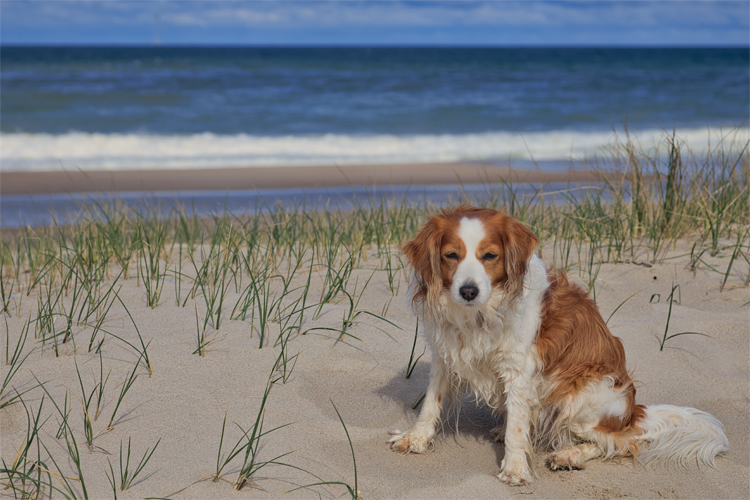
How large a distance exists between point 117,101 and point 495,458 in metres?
22.5

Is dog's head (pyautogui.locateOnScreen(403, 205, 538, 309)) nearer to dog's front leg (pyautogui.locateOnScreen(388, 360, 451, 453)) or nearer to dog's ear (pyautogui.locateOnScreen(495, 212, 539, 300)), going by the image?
dog's ear (pyautogui.locateOnScreen(495, 212, 539, 300))

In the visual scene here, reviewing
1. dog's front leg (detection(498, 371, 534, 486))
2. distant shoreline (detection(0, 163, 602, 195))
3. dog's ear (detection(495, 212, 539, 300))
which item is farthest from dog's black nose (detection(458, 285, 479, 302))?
distant shoreline (detection(0, 163, 602, 195))

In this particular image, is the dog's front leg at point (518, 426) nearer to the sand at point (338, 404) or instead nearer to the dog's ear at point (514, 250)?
the sand at point (338, 404)

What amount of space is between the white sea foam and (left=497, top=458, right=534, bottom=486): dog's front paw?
12.0 meters

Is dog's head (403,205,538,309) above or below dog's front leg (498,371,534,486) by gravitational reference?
above

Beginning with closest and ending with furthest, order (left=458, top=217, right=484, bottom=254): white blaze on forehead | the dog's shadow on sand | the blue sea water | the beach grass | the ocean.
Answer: (left=458, top=217, right=484, bottom=254): white blaze on forehead → the beach grass → the dog's shadow on sand → the ocean → the blue sea water

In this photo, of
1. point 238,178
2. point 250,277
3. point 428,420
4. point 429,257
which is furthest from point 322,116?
point 429,257

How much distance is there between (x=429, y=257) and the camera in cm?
260

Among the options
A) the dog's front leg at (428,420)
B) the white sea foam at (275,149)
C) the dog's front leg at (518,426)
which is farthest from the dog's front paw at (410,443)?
the white sea foam at (275,149)

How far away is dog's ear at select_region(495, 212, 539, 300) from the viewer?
2582 millimetres

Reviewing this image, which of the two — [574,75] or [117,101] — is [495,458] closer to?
[117,101]

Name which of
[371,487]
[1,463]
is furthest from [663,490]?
[1,463]

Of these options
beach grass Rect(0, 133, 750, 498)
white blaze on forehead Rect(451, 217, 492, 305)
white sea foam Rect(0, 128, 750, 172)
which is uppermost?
white sea foam Rect(0, 128, 750, 172)

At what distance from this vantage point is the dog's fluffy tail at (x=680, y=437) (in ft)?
9.15
